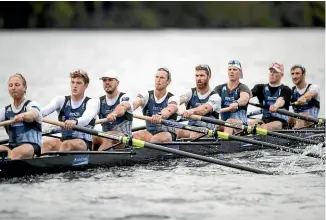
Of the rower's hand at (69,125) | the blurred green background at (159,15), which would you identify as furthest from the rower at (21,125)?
the blurred green background at (159,15)

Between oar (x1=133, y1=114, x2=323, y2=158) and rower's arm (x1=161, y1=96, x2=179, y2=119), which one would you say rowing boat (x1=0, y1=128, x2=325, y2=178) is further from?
rower's arm (x1=161, y1=96, x2=179, y2=119)

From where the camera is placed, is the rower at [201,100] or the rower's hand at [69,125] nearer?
the rower's hand at [69,125]

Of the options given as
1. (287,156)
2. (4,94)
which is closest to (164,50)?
(4,94)

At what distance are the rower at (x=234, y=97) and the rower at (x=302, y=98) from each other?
163 cm

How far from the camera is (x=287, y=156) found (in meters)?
14.5

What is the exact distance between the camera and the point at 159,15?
8581 cm

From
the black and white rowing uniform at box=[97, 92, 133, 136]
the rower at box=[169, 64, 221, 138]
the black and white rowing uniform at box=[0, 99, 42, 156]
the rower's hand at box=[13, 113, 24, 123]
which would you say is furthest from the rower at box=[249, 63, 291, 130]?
the rower's hand at box=[13, 113, 24, 123]

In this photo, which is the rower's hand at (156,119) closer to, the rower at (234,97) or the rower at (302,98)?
the rower at (234,97)

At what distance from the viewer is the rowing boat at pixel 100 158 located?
11609 mm

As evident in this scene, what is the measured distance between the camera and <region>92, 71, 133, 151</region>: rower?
1303cm

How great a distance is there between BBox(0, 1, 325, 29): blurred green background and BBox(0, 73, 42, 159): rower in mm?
48421

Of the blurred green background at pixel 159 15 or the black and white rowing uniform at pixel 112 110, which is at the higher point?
the blurred green background at pixel 159 15

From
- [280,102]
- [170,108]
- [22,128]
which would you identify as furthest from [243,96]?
[22,128]

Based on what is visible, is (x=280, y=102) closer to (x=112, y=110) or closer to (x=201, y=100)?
(x=201, y=100)
